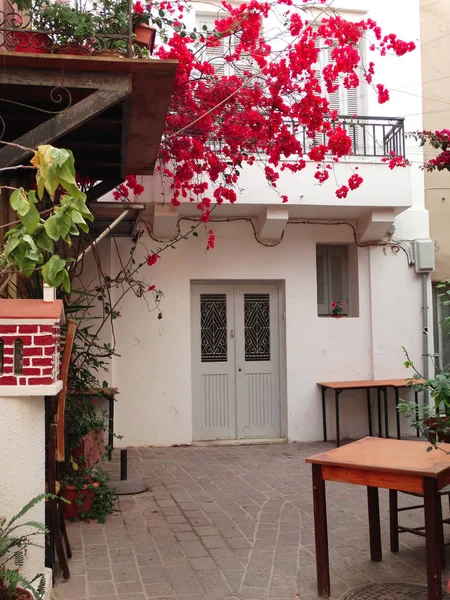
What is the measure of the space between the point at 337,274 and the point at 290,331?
131cm

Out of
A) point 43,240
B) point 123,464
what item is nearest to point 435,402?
point 43,240

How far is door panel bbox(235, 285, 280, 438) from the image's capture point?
368 inches

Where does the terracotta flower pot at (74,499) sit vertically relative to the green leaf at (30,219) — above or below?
below

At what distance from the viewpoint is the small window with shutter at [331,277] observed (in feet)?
32.2

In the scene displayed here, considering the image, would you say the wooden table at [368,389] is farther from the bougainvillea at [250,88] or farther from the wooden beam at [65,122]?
the wooden beam at [65,122]

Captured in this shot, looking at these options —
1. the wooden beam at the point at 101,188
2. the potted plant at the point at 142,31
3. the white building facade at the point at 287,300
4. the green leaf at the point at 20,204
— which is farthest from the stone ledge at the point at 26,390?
the white building facade at the point at 287,300

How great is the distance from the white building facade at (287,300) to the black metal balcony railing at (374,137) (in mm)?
22

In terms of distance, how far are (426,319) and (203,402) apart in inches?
142

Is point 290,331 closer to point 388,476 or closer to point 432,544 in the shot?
point 388,476

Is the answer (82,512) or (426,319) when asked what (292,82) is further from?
(82,512)

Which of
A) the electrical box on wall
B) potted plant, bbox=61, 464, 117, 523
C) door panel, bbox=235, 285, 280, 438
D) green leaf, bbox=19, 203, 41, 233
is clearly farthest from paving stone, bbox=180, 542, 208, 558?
the electrical box on wall

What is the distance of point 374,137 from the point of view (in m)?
9.04

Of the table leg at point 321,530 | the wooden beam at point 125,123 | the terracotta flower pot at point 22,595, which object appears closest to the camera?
the terracotta flower pot at point 22,595

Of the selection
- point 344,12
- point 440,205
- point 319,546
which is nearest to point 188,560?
point 319,546
